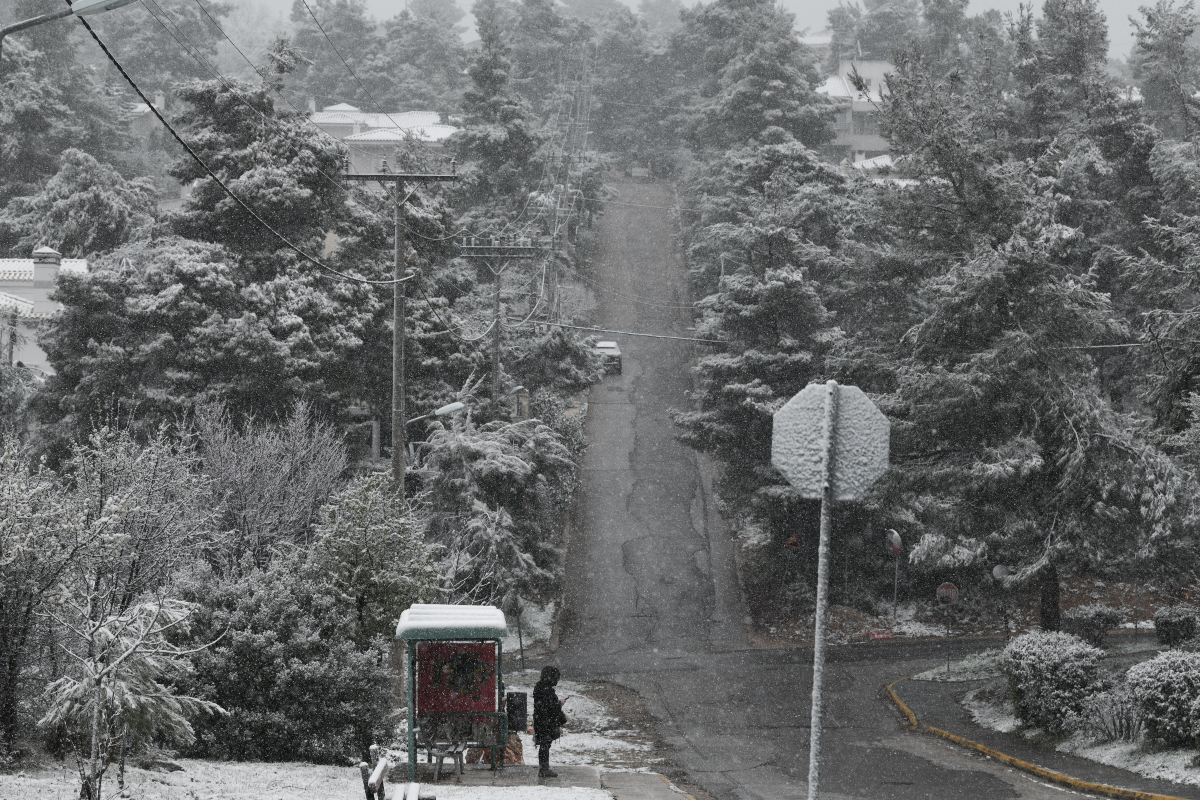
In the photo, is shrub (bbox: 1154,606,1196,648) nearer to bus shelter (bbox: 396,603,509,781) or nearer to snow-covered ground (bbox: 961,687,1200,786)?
snow-covered ground (bbox: 961,687,1200,786)

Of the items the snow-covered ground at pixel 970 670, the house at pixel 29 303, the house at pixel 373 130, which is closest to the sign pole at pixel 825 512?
the snow-covered ground at pixel 970 670

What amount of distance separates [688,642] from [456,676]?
1784cm

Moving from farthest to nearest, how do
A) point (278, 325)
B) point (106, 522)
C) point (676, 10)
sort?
point (676, 10) < point (278, 325) < point (106, 522)

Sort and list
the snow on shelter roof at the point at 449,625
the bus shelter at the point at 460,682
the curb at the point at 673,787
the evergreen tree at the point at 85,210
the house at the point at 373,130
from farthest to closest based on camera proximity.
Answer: the house at the point at 373,130 → the evergreen tree at the point at 85,210 → the curb at the point at 673,787 → the bus shelter at the point at 460,682 → the snow on shelter roof at the point at 449,625

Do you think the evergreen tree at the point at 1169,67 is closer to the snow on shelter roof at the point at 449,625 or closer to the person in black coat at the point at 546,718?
the person in black coat at the point at 546,718

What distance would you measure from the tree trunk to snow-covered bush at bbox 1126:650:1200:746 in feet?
27.3

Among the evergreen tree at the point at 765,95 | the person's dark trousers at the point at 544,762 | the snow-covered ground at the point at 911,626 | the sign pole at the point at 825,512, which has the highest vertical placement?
the evergreen tree at the point at 765,95

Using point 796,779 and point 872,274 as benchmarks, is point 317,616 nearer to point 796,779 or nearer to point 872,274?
point 796,779

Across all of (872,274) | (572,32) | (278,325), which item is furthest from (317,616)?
(572,32)

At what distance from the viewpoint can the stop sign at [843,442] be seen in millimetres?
5727

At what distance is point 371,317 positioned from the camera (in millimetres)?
29984

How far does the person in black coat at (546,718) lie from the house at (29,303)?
80.8ft

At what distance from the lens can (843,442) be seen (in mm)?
5781

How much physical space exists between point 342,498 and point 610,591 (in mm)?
18455
